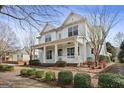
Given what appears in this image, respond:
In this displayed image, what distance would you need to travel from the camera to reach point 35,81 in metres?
5.95

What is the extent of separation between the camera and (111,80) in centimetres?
515

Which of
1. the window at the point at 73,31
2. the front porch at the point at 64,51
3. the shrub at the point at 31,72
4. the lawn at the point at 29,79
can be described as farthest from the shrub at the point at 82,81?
the window at the point at 73,31

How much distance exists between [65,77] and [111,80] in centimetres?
122

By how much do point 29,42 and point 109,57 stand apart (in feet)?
7.47

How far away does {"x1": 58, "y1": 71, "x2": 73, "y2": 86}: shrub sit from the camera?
18.6 ft

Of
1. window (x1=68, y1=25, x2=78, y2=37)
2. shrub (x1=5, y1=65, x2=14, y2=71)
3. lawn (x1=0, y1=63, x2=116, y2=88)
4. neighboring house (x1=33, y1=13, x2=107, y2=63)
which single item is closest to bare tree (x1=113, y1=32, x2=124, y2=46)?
neighboring house (x1=33, y1=13, x2=107, y2=63)

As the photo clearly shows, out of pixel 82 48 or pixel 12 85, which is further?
pixel 82 48

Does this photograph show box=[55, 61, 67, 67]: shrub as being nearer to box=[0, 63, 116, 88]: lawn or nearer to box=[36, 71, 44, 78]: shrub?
box=[0, 63, 116, 88]: lawn

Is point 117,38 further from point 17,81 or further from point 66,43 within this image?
point 17,81

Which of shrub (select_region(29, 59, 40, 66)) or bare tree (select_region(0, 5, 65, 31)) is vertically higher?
bare tree (select_region(0, 5, 65, 31))

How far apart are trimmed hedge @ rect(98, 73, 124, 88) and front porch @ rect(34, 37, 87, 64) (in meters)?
1.27
